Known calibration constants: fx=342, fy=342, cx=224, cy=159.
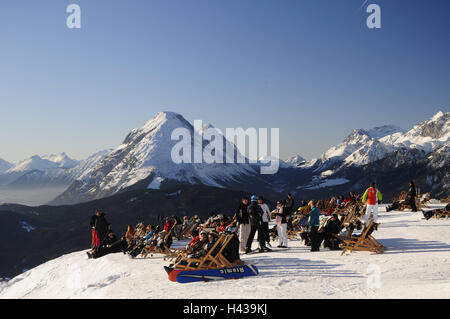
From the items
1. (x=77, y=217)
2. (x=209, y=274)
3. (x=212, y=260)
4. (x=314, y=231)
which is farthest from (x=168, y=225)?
(x=77, y=217)

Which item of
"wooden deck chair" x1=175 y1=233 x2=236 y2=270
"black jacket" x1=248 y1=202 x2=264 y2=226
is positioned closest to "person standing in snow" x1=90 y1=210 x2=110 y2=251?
"black jacket" x1=248 y1=202 x2=264 y2=226

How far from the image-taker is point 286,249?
47.8ft

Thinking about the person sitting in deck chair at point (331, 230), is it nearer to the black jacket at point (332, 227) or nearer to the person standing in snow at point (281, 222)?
the black jacket at point (332, 227)

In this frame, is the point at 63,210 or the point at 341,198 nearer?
the point at 341,198

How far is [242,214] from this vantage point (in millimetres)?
13375

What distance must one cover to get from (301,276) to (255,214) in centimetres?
392

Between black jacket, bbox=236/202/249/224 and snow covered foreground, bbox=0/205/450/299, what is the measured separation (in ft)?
4.56

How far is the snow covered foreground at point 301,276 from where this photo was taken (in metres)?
8.52

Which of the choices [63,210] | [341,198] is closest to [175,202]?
[63,210]

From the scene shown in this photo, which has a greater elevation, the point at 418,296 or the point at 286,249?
the point at 418,296

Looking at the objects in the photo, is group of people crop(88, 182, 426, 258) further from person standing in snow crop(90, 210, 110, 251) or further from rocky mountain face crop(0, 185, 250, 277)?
rocky mountain face crop(0, 185, 250, 277)

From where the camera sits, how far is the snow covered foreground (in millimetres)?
8523
